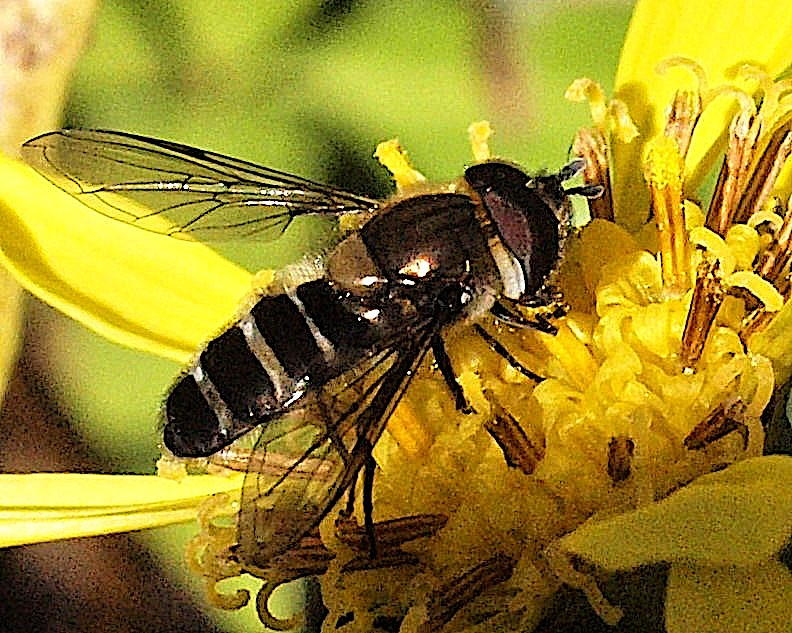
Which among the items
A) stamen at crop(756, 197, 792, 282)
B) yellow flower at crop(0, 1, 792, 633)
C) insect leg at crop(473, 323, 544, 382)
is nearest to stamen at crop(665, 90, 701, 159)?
yellow flower at crop(0, 1, 792, 633)

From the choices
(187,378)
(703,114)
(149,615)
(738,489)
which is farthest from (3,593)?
(738,489)

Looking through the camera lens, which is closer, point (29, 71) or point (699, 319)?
point (699, 319)

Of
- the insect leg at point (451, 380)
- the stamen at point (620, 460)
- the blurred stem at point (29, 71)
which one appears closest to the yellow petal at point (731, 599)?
the stamen at point (620, 460)

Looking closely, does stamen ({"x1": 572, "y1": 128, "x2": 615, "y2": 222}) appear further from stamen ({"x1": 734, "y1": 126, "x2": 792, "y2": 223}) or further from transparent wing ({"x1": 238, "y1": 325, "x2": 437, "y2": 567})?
transparent wing ({"x1": 238, "y1": 325, "x2": 437, "y2": 567})

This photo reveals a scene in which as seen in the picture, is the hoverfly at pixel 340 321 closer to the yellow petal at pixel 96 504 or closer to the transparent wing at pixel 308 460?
the transparent wing at pixel 308 460

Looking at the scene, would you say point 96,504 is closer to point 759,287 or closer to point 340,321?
point 340,321

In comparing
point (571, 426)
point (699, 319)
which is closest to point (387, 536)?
point (571, 426)
